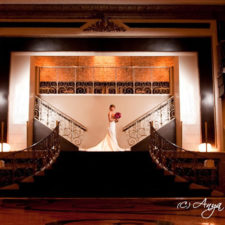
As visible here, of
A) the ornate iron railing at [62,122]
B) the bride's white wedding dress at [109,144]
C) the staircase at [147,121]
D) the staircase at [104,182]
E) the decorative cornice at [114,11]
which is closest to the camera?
the staircase at [104,182]

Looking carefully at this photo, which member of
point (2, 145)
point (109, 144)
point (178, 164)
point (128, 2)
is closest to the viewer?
point (178, 164)

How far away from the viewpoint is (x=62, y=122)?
14.3 meters

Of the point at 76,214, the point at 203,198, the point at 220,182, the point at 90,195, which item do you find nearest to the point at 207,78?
the point at 220,182

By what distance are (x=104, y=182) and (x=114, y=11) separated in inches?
219

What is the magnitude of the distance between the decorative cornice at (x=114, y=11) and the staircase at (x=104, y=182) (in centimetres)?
469

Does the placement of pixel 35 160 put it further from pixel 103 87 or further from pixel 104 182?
pixel 103 87

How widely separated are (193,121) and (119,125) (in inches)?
135

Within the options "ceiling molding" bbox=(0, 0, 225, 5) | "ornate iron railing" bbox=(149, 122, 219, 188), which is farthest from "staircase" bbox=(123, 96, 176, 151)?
"ceiling molding" bbox=(0, 0, 225, 5)

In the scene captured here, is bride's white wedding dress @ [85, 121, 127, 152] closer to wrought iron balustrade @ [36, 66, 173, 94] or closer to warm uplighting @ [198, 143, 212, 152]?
warm uplighting @ [198, 143, 212, 152]

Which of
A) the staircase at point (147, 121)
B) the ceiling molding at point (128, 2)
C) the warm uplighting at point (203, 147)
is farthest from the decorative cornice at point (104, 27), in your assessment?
the warm uplighting at point (203, 147)

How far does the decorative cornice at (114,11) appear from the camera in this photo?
457 inches

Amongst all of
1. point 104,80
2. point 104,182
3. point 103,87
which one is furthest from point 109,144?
point 104,80

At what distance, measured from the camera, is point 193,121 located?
12.4 meters

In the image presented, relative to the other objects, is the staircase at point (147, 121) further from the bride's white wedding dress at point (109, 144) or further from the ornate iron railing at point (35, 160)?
the ornate iron railing at point (35, 160)
